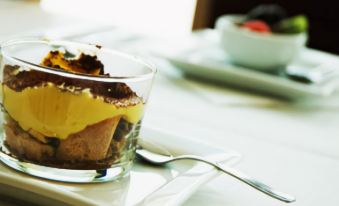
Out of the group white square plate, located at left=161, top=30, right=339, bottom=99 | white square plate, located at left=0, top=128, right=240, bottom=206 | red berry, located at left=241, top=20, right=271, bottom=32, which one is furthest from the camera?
red berry, located at left=241, top=20, right=271, bottom=32

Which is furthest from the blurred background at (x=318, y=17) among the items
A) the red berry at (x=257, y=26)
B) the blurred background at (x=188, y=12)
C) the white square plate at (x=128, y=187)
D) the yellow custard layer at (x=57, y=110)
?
the yellow custard layer at (x=57, y=110)

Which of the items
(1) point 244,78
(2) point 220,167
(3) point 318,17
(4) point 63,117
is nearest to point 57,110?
(4) point 63,117

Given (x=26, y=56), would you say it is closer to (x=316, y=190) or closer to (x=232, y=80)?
(x=316, y=190)

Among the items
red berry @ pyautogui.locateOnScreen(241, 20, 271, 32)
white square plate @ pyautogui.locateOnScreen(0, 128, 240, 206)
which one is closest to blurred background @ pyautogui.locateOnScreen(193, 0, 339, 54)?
red berry @ pyautogui.locateOnScreen(241, 20, 271, 32)

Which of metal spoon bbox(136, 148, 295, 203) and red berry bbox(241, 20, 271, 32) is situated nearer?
metal spoon bbox(136, 148, 295, 203)

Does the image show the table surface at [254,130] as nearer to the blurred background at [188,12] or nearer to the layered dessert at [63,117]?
the layered dessert at [63,117]

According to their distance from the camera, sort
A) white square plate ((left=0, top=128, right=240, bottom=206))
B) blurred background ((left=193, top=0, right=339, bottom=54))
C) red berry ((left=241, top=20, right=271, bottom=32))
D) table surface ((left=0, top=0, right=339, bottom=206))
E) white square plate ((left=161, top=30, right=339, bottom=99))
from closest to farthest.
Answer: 1. white square plate ((left=0, top=128, right=240, bottom=206))
2. table surface ((left=0, top=0, right=339, bottom=206))
3. white square plate ((left=161, top=30, right=339, bottom=99))
4. red berry ((left=241, top=20, right=271, bottom=32))
5. blurred background ((left=193, top=0, right=339, bottom=54))

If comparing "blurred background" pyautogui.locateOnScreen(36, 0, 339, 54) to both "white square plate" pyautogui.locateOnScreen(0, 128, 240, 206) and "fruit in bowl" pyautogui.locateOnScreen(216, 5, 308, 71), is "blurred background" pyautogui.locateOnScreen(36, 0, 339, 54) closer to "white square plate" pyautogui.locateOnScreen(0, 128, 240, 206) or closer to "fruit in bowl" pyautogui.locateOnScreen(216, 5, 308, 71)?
"fruit in bowl" pyautogui.locateOnScreen(216, 5, 308, 71)
